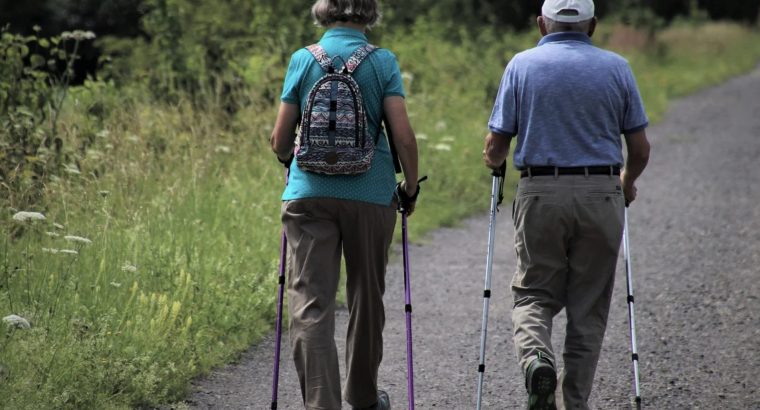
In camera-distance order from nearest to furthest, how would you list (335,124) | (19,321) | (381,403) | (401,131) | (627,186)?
(335,124), (401,131), (19,321), (381,403), (627,186)

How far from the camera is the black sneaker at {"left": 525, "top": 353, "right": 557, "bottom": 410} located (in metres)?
4.56

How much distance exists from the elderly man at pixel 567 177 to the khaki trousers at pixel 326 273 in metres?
0.62

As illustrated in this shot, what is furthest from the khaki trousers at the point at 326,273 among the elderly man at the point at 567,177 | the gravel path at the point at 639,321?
the gravel path at the point at 639,321

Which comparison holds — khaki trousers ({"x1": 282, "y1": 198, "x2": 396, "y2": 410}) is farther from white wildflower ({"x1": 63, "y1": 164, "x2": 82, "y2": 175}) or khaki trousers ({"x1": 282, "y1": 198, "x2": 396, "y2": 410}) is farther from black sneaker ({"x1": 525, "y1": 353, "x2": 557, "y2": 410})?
white wildflower ({"x1": 63, "y1": 164, "x2": 82, "y2": 175})

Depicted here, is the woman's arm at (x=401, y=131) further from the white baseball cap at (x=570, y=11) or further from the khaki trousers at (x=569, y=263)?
the white baseball cap at (x=570, y=11)

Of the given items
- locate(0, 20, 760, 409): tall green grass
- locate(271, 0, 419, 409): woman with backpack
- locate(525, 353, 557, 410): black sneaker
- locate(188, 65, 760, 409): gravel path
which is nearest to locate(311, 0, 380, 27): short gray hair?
locate(271, 0, 419, 409): woman with backpack

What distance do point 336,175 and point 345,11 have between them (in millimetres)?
642

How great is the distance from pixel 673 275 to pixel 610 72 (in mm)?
4453

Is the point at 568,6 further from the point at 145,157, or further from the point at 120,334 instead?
the point at 145,157

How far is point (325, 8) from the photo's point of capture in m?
4.59

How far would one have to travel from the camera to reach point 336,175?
179 inches

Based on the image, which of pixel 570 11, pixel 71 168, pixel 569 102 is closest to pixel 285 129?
pixel 569 102

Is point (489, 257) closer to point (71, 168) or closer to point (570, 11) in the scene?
point (570, 11)

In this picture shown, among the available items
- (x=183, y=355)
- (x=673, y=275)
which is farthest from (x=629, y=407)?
(x=673, y=275)
